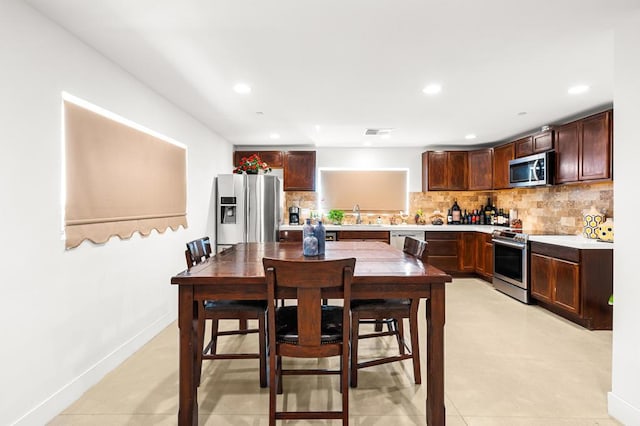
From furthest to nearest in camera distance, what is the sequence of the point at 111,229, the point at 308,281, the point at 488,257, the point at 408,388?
the point at 488,257 < the point at 111,229 < the point at 408,388 < the point at 308,281

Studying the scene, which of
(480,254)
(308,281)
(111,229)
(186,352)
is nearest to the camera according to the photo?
(308,281)

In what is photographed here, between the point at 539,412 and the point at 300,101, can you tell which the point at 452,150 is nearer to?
the point at 300,101

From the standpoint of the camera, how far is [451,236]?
229 inches

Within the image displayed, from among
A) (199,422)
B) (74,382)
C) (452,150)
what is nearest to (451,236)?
(452,150)

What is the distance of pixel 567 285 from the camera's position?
12.1ft

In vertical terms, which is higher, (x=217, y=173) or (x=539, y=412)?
(x=217, y=173)

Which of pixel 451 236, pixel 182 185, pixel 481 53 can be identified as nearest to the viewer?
pixel 481 53

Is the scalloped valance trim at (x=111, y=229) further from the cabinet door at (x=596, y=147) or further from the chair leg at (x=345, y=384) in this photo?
the cabinet door at (x=596, y=147)

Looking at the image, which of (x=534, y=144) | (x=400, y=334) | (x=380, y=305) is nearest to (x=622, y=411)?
(x=400, y=334)

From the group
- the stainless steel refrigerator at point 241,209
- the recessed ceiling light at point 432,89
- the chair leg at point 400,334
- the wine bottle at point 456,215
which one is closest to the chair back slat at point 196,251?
the chair leg at point 400,334

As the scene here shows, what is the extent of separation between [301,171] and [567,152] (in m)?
3.80

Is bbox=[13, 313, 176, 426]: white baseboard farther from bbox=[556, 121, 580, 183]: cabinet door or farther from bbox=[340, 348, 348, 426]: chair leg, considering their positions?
bbox=[556, 121, 580, 183]: cabinet door

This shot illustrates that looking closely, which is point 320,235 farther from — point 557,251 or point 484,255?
point 484,255

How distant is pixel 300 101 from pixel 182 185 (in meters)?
1.62
